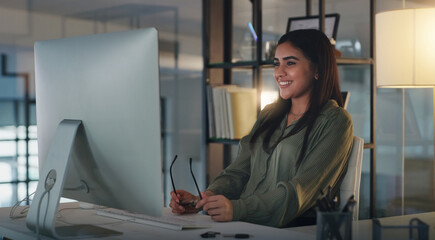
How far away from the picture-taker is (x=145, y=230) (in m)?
1.79

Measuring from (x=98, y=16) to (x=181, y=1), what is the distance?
27.6 inches

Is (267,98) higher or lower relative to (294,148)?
higher

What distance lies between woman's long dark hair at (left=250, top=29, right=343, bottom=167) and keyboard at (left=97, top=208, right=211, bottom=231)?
70cm

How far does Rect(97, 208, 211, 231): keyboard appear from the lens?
1813 millimetres

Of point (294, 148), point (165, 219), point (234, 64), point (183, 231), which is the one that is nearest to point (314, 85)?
point (294, 148)

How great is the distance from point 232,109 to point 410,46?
1.13 meters

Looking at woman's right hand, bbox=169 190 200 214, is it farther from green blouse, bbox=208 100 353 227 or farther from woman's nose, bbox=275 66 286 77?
woman's nose, bbox=275 66 286 77

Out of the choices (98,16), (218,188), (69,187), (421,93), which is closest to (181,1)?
(98,16)

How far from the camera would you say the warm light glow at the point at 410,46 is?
2.72 metres

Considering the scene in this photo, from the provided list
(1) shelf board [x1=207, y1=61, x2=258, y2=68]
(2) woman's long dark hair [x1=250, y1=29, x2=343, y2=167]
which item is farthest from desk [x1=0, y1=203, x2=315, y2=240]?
(1) shelf board [x1=207, y1=61, x2=258, y2=68]

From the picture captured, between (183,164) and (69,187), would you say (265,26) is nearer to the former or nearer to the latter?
(183,164)

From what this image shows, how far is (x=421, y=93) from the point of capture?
10.7 ft

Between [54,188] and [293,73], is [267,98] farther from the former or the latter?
[54,188]

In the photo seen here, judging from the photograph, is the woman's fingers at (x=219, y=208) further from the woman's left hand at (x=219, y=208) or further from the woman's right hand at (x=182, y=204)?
the woman's right hand at (x=182, y=204)
